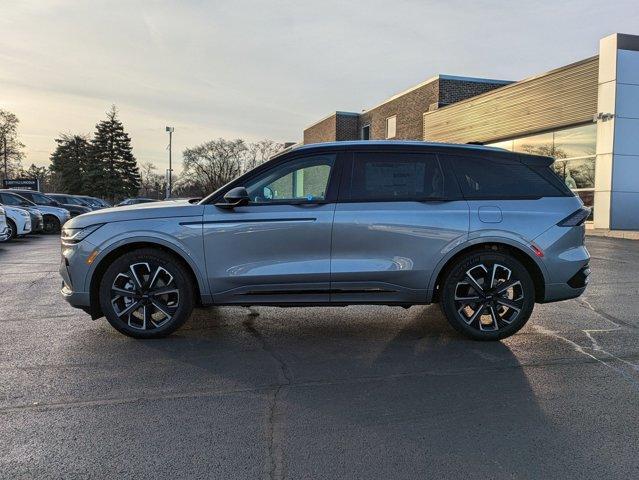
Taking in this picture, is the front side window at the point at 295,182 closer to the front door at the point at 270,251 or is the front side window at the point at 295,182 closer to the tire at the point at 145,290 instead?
the front door at the point at 270,251

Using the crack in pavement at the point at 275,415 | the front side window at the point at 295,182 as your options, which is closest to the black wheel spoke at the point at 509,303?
the front side window at the point at 295,182

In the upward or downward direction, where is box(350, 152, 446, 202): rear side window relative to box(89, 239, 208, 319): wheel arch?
upward

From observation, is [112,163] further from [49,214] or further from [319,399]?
[319,399]

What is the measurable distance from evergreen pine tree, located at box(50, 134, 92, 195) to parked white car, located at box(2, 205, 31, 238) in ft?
165

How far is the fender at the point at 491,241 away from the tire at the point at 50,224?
19.2 meters

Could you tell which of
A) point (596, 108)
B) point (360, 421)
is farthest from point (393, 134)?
point (360, 421)

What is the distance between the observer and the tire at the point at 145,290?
4949 millimetres

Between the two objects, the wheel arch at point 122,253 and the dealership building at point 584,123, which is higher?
the dealership building at point 584,123

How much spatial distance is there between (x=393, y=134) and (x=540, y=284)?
28234mm

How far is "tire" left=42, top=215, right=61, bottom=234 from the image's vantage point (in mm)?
20312

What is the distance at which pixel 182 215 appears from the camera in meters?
4.95

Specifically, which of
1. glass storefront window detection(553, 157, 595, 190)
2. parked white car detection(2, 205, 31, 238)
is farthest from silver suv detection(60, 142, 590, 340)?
glass storefront window detection(553, 157, 595, 190)

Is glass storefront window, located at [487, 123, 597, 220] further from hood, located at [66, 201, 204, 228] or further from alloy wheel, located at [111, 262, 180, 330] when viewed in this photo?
alloy wheel, located at [111, 262, 180, 330]

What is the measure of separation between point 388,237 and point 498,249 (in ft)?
3.67
